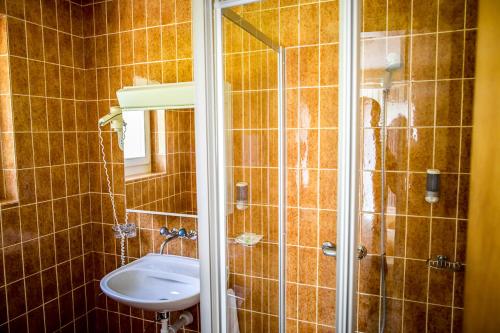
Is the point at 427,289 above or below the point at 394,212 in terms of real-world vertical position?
below

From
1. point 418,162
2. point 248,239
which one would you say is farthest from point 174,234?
point 418,162

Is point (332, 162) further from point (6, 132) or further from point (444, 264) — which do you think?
point (6, 132)

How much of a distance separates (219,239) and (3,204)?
144 centimetres

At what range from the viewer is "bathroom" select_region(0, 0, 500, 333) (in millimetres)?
821

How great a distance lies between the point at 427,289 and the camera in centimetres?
120

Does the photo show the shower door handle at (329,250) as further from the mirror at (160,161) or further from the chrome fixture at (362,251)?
the mirror at (160,161)

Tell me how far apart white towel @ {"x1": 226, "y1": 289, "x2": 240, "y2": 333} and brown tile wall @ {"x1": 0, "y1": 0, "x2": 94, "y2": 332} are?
143 centimetres

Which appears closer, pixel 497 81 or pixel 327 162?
pixel 497 81

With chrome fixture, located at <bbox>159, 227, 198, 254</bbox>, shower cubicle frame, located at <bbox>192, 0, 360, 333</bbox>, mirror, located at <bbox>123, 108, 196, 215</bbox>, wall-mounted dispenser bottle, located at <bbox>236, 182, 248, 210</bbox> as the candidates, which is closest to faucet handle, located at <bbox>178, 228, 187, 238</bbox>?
chrome fixture, located at <bbox>159, 227, 198, 254</bbox>

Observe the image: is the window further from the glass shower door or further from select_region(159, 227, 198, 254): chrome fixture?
the glass shower door

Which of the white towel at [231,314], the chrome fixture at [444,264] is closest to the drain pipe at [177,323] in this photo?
the white towel at [231,314]

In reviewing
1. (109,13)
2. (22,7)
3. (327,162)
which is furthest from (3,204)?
(327,162)

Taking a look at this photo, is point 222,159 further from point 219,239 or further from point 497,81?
point 497,81

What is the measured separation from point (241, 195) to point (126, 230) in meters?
1.17
